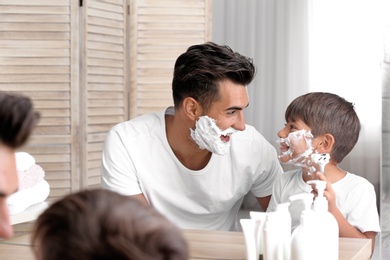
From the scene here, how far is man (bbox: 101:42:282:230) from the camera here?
98.9 inches

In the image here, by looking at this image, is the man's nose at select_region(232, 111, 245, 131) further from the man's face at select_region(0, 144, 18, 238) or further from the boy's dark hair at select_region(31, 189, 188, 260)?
the boy's dark hair at select_region(31, 189, 188, 260)

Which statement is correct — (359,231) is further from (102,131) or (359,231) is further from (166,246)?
(102,131)

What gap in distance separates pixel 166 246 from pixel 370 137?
4.36 m

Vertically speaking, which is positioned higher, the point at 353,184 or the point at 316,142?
the point at 316,142

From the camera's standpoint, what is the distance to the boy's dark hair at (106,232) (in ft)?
2.22

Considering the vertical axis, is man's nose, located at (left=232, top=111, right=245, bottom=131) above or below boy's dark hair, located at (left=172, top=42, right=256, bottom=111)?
below

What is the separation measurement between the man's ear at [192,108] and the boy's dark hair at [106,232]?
5.99ft

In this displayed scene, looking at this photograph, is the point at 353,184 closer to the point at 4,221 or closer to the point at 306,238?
the point at 306,238

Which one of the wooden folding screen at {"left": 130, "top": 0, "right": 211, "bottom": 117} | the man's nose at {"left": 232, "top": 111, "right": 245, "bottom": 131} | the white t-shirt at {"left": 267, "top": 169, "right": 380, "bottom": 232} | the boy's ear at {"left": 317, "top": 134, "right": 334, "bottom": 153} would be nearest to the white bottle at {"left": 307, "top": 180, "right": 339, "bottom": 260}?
the white t-shirt at {"left": 267, "top": 169, "right": 380, "bottom": 232}

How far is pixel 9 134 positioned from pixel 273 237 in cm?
85

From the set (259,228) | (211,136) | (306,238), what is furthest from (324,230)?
(211,136)

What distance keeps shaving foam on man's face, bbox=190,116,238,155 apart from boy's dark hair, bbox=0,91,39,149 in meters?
1.55

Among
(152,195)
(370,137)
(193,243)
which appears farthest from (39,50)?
(370,137)

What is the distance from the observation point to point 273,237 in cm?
164
